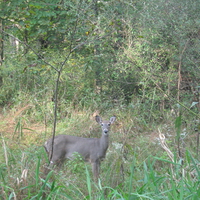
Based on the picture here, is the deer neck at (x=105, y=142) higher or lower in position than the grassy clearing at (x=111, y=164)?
lower

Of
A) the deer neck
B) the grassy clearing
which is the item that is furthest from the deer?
the grassy clearing

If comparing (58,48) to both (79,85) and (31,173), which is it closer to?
(79,85)

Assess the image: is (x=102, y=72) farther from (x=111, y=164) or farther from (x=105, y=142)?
(x=111, y=164)

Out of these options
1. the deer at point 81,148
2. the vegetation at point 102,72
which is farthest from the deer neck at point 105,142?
the vegetation at point 102,72

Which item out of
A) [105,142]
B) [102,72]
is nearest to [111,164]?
[105,142]

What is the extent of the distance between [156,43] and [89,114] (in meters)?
2.86

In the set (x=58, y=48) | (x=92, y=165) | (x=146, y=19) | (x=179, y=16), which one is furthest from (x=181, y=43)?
(x=58, y=48)

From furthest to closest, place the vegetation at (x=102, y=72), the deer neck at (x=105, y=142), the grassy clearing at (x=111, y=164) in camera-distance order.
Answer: the vegetation at (x=102, y=72) → the deer neck at (x=105, y=142) → the grassy clearing at (x=111, y=164)

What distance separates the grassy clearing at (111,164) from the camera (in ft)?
10.2

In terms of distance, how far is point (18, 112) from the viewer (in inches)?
403

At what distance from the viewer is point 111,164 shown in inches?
173

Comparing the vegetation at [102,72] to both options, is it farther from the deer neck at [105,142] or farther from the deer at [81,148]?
the deer at [81,148]

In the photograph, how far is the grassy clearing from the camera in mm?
3107

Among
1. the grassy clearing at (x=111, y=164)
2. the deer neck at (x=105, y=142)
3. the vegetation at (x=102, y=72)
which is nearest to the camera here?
the grassy clearing at (x=111, y=164)
